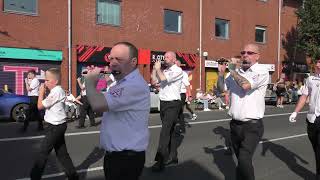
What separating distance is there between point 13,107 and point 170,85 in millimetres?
9654

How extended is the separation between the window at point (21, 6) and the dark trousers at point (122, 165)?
707 inches

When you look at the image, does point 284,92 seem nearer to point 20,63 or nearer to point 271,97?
point 271,97

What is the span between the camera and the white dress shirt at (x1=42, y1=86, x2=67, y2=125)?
21.3 ft

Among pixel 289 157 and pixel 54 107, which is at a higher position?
pixel 54 107

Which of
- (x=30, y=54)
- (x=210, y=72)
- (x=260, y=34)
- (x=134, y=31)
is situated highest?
(x=260, y=34)

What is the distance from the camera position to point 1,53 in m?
20.1

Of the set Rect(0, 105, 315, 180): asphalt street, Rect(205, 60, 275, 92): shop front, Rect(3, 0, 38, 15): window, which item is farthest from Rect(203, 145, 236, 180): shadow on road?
Rect(205, 60, 275, 92): shop front

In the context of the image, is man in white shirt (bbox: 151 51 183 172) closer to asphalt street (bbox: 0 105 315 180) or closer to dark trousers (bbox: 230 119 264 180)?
asphalt street (bbox: 0 105 315 180)

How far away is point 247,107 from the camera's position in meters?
5.92

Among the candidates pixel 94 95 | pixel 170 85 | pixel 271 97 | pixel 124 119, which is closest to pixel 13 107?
pixel 170 85

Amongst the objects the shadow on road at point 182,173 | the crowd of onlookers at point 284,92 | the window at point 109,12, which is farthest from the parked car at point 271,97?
the shadow on road at point 182,173

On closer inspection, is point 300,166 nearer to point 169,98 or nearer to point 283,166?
point 283,166

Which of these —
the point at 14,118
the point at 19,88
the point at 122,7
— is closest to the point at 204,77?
the point at 122,7

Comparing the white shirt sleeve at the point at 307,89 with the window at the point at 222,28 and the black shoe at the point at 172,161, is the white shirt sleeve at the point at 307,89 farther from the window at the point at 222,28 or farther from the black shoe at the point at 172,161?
the window at the point at 222,28
